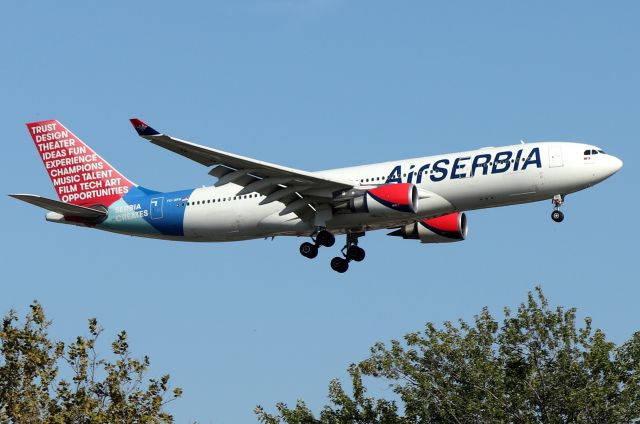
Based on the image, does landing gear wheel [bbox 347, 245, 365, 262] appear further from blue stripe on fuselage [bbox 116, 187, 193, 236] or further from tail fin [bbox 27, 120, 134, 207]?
tail fin [bbox 27, 120, 134, 207]

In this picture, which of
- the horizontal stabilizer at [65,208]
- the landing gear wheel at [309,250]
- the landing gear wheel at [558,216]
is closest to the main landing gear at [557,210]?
the landing gear wheel at [558,216]

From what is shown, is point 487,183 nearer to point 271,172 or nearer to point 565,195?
point 565,195

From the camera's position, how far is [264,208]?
53.1 meters

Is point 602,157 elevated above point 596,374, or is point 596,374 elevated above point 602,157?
point 602,157

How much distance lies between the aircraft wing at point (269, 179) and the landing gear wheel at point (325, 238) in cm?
105

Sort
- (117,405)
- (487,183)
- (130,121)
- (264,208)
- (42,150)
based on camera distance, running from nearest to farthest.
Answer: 1. (117,405)
2. (130,121)
3. (487,183)
4. (264,208)
5. (42,150)

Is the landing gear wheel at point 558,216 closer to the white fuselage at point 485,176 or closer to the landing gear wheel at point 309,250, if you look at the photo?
the white fuselage at point 485,176

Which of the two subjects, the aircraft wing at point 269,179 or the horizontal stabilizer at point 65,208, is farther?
the horizontal stabilizer at point 65,208

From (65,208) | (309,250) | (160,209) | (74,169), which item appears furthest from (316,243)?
(74,169)

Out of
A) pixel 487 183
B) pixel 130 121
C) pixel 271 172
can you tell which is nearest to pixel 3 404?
pixel 130 121

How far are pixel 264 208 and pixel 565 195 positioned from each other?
510 inches

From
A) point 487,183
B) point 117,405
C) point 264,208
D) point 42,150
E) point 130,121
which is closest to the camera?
point 117,405

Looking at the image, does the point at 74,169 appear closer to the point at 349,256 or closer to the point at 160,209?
the point at 160,209

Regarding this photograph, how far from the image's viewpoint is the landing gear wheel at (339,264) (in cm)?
5475
